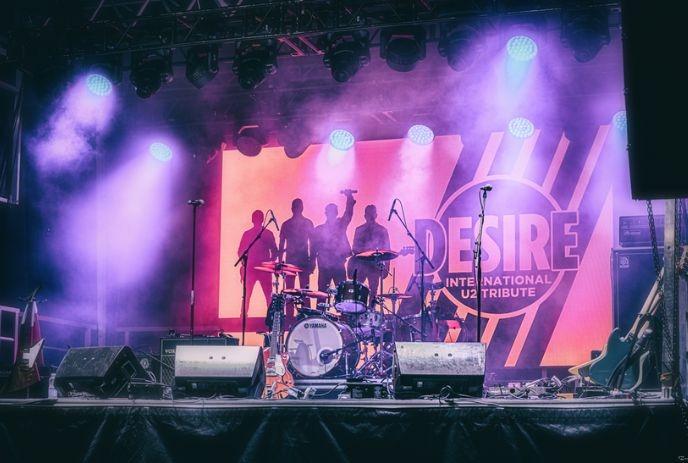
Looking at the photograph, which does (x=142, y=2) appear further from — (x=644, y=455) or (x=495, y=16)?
(x=644, y=455)

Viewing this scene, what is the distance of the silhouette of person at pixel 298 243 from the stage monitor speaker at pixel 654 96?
831 centimetres

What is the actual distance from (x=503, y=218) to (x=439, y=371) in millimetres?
6118

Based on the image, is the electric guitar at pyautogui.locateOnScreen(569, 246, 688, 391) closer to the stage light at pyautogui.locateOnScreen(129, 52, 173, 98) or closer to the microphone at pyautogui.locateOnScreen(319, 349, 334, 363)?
the microphone at pyautogui.locateOnScreen(319, 349, 334, 363)

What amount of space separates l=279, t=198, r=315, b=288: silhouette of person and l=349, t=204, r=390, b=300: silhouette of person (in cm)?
73

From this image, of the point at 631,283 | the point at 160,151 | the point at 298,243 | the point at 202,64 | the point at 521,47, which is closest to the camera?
the point at 631,283

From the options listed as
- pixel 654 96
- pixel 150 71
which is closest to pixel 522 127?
pixel 150 71

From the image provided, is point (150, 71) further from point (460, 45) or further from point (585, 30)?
point (585, 30)

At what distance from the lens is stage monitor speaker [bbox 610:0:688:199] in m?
3.37

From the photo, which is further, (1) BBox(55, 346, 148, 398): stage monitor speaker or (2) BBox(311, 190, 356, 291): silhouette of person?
(2) BBox(311, 190, 356, 291): silhouette of person

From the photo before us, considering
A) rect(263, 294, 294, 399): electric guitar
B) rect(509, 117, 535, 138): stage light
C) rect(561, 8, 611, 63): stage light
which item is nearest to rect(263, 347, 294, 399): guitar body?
rect(263, 294, 294, 399): electric guitar

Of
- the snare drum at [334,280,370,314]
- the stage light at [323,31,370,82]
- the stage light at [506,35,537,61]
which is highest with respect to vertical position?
the stage light at [506,35,537,61]

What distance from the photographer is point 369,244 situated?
Answer: 11391mm

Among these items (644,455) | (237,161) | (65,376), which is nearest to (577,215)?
(237,161)

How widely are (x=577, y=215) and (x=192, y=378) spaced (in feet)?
23.1
